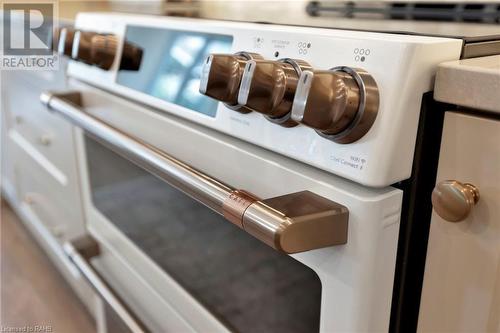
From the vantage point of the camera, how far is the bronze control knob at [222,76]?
0.38m

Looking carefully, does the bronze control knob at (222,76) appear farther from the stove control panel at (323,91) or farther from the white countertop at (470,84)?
the white countertop at (470,84)

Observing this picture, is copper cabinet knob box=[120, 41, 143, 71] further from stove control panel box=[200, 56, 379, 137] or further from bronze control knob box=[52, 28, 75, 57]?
stove control panel box=[200, 56, 379, 137]

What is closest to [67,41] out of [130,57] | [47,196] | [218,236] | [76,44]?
[76,44]

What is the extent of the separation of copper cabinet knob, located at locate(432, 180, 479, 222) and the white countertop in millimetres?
55

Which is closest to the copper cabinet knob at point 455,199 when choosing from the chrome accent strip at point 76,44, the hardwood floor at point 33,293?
the chrome accent strip at point 76,44

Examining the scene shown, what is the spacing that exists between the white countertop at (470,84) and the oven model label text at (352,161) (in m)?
0.07

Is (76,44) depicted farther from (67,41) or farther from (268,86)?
(268,86)

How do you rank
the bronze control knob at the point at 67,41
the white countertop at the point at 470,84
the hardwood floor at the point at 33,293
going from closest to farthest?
1. the white countertop at the point at 470,84
2. the bronze control knob at the point at 67,41
3. the hardwood floor at the point at 33,293

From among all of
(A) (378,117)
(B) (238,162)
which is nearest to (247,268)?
(B) (238,162)

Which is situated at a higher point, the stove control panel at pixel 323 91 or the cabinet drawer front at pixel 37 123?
the stove control panel at pixel 323 91

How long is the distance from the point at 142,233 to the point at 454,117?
48cm

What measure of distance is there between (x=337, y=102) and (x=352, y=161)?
0.05 m

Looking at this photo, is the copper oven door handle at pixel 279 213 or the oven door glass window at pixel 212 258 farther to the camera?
the oven door glass window at pixel 212 258

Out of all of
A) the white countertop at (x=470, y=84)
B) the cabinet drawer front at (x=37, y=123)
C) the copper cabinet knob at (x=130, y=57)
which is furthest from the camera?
the cabinet drawer front at (x=37, y=123)
